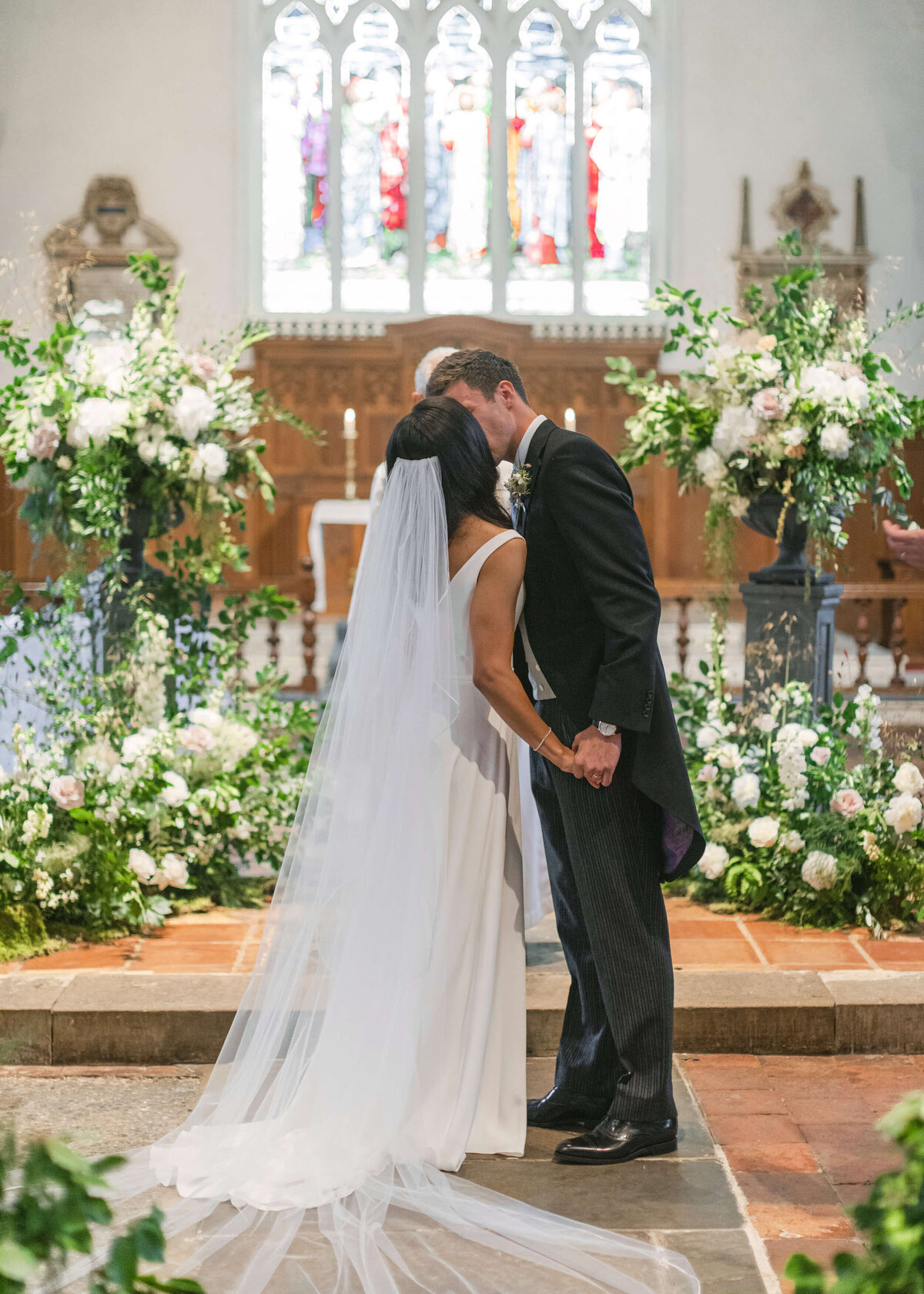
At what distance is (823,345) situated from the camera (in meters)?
4.39

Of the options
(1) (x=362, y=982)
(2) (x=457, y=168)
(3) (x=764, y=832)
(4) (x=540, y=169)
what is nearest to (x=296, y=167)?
(2) (x=457, y=168)

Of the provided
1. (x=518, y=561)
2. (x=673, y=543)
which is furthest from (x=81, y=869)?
(x=673, y=543)

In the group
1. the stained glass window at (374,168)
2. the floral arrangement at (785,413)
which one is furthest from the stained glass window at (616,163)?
the floral arrangement at (785,413)

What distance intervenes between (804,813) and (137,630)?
221 cm

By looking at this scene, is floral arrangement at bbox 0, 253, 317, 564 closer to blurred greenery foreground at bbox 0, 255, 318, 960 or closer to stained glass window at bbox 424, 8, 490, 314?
blurred greenery foreground at bbox 0, 255, 318, 960

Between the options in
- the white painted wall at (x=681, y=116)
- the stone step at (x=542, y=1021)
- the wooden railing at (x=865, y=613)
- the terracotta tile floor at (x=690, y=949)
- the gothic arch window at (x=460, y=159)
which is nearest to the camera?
the stone step at (x=542, y=1021)

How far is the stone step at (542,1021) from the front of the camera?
10.7 ft

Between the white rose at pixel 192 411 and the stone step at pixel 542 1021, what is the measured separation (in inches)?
69.1

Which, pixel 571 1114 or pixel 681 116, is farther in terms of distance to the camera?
pixel 681 116

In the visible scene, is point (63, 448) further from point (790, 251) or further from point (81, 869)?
point (790, 251)

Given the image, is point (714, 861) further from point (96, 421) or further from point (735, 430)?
point (96, 421)

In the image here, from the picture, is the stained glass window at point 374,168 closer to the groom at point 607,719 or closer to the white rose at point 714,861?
the white rose at point 714,861

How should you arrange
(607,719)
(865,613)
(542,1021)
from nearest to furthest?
Result: (607,719) < (542,1021) < (865,613)

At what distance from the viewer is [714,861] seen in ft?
13.6
